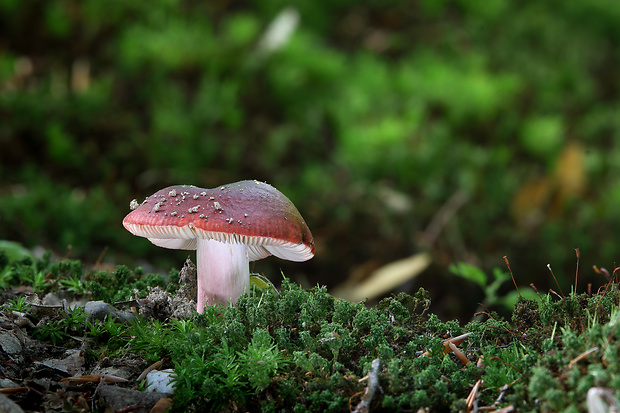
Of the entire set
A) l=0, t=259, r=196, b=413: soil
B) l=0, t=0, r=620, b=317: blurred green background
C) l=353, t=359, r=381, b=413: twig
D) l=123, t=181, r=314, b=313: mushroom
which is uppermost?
l=0, t=0, r=620, b=317: blurred green background

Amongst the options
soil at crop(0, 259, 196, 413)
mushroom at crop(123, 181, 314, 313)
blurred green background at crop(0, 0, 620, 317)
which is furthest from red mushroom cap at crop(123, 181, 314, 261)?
blurred green background at crop(0, 0, 620, 317)

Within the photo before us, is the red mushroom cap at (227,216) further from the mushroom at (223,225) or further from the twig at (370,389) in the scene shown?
the twig at (370,389)

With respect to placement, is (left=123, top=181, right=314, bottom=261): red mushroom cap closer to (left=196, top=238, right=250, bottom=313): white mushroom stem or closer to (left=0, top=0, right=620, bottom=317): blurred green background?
(left=196, top=238, right=250, bottom=313): white mushroom stem

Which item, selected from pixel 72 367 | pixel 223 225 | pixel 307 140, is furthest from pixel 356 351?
pixel 307 140

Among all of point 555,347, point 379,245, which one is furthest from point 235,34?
point 555,347

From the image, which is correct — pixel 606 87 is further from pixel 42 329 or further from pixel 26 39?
pixel 42 329

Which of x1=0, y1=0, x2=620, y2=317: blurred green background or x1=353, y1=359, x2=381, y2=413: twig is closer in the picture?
x1=353, y1=359, x2=381, y2=413: twig

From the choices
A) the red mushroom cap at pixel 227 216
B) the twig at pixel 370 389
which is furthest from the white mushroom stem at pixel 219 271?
the twig at pixel 370 389

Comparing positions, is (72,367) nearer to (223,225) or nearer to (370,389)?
(223,225)
